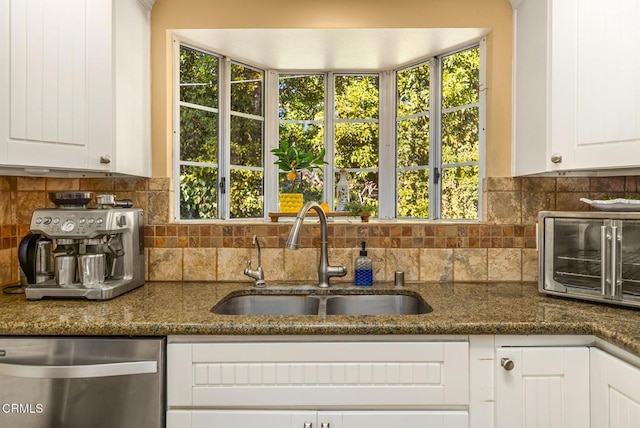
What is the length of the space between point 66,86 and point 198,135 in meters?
0.72

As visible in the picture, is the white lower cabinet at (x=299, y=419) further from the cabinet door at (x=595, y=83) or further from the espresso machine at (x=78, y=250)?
the cabinet door at (x=595, y=83)

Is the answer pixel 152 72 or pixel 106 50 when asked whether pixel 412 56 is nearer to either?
pixel 152 72

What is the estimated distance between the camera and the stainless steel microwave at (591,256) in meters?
1.45

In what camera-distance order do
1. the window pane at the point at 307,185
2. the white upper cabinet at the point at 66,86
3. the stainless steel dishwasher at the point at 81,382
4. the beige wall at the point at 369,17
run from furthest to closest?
1. the window pane at the point at 307,185
2. the beige wall at the point at 369,17
3. the white upper cabinet at the point at 66,86
4. the stainless steel dishwasher at the point at 81,382

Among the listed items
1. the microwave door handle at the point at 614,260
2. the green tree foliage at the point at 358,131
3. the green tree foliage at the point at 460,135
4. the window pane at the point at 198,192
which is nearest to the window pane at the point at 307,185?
the green tree foliage at the point at 358,131

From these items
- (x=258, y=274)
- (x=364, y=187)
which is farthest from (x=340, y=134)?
(x=258, y=274)

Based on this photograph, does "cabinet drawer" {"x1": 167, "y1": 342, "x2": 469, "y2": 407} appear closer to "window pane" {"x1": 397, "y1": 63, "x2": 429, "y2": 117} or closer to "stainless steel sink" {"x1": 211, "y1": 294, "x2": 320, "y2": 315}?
"stainless steel sink" {"x1": 211, "y1": 294, "x2": 320, "y2": 315}

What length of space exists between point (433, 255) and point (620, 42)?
1.10 m

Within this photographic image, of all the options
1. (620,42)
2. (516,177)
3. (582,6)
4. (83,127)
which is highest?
(582,6)

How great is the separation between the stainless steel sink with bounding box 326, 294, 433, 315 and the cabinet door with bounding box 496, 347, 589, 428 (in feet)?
1.83

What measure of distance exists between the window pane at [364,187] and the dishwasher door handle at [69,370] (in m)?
1.48

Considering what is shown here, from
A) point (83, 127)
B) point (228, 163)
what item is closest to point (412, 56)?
point (228, 163)

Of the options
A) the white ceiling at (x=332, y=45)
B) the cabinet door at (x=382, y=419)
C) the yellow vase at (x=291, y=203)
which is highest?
the white ceiling at (x=332, y=45)

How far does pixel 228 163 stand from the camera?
2273 millimetres
